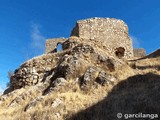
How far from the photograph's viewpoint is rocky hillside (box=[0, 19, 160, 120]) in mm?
10930

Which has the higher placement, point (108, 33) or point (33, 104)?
point (108, 33)

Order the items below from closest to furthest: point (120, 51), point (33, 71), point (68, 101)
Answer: point (68, 101)
point (33, 71)
point (120, 51)

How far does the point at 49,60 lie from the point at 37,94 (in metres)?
5.10

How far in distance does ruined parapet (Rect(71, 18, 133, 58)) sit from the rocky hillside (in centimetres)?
624

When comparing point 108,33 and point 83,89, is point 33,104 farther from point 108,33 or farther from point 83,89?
point 108,33

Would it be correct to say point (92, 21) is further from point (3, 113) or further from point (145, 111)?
point (145, 111)

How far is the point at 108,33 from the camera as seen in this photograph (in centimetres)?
2588

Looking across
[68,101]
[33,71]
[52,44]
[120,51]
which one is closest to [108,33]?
[120,51]

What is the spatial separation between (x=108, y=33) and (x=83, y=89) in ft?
42.1

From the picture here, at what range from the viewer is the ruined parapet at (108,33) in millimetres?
25517

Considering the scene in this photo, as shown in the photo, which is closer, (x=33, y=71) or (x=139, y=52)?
(x=33, y=71)

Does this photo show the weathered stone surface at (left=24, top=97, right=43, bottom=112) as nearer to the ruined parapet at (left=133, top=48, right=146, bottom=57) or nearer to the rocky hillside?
the rocky hillside

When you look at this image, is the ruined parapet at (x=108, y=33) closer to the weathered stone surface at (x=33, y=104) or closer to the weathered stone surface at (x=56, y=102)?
the weathered stone surface at (x=33, y=104)

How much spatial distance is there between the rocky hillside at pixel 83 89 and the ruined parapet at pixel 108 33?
624 cm
